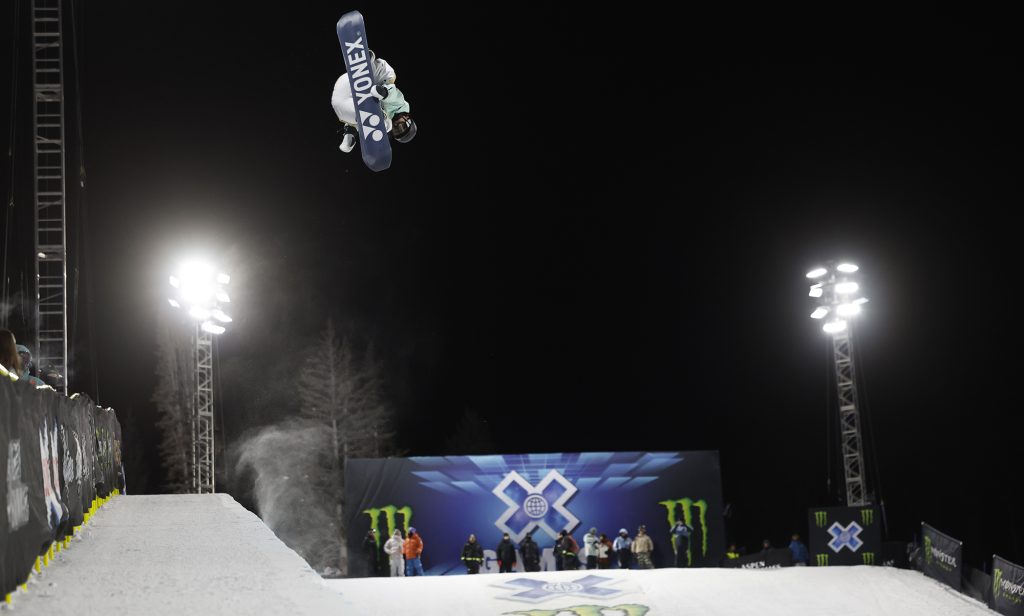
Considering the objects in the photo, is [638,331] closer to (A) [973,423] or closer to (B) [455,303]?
(B) [455,303]

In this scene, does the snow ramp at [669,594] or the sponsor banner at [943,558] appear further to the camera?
the sponsor banner at [943,558]

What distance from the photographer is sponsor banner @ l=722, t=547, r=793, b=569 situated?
66.2ft

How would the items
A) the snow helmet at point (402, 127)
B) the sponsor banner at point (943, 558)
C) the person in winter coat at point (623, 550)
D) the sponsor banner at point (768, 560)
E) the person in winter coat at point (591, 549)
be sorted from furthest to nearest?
the sponsor banner at point (768, 560) → the person in winter coat at point (623, 550) → the person in winter coat at point (591, 549) → the sponsor banner at point (943, 558) → the snow helmet at point (402, 127)

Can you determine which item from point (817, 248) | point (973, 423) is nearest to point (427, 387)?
point (817, 248)

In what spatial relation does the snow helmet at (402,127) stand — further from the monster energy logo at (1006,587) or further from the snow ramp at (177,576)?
the monster energy logo at (1006,587)

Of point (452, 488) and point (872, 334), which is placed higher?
point (872, 334)

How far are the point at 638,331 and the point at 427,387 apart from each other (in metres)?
9.93

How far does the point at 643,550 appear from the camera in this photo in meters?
19.0

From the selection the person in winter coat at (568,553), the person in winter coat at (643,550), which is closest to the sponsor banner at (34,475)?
the person in winter coat at (568,553)

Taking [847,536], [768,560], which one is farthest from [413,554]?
[847,536]

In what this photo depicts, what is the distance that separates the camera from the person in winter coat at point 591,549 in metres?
18.9

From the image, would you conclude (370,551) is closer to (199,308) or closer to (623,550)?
(623,550)

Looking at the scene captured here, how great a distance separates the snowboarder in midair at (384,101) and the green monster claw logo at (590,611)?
7565 millimetres

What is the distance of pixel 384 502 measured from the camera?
19188 millimetres
